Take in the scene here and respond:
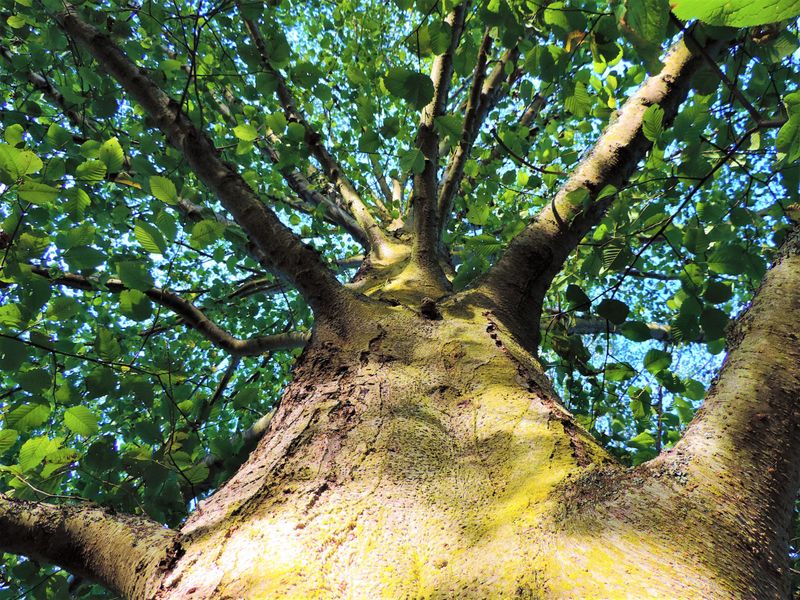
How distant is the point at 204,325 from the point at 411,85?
64.0 inches

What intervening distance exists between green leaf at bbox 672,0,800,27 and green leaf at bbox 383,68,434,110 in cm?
109

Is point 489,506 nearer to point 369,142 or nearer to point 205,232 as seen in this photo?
point 205,232

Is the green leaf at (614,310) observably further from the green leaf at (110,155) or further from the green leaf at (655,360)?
Result: the green leaf at (110,155)

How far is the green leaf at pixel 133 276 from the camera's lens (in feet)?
4.86

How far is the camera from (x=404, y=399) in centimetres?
122

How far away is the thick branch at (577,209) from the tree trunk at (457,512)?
2.08 ft

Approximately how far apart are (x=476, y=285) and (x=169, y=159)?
220cm

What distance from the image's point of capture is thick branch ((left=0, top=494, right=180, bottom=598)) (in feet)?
3.16

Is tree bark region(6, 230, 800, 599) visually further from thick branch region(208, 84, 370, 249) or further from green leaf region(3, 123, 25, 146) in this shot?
thick branch region(208, 84, 370, 249)

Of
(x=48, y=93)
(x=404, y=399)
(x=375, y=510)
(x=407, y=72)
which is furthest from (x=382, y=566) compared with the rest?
(x=48, y=93)

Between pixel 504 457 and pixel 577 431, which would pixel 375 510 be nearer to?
pixel 504 457

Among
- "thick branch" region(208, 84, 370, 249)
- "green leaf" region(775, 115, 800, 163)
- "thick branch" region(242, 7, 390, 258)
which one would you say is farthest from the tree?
"thick branch" region(208, 84, 370, 249)

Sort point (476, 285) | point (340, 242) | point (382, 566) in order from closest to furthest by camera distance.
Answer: point (382, 566), point (476, 285), point (340, 242)

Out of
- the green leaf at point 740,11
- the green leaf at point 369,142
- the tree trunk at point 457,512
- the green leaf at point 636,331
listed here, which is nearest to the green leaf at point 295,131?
the green leaf at point 369,142
